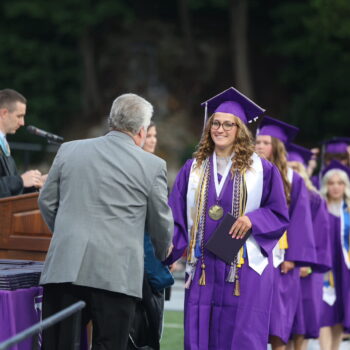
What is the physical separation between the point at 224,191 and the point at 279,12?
2575cm

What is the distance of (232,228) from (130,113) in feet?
3.85

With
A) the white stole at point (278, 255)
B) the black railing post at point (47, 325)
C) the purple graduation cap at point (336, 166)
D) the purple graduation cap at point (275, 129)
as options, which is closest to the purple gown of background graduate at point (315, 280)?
the purple graduation cap at point (275, 129)

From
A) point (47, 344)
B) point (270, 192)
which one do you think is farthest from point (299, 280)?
point (47, 344)

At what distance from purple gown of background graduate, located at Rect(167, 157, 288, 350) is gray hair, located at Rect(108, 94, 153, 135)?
1060 millimetres

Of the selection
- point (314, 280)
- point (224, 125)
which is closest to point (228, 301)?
point (224, 125)

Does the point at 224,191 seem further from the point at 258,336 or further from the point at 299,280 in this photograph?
the point at 299,280

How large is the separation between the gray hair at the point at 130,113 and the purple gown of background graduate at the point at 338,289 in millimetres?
4515

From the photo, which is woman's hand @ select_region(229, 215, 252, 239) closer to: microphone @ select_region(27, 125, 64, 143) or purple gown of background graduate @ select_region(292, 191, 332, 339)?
microphone @ select_region(27, 125, 64, 143)

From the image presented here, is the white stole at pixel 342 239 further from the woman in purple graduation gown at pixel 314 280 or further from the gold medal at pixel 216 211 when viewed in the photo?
the gold medal at pixel 216 211

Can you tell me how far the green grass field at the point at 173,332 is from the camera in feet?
32.1

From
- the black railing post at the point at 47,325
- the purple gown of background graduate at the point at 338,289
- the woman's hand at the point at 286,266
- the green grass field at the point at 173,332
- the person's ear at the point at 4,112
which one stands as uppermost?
the person's ear at the point at 4,112

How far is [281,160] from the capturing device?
846 centimetres

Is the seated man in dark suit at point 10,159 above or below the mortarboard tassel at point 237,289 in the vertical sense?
above

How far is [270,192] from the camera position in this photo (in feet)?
22.5
